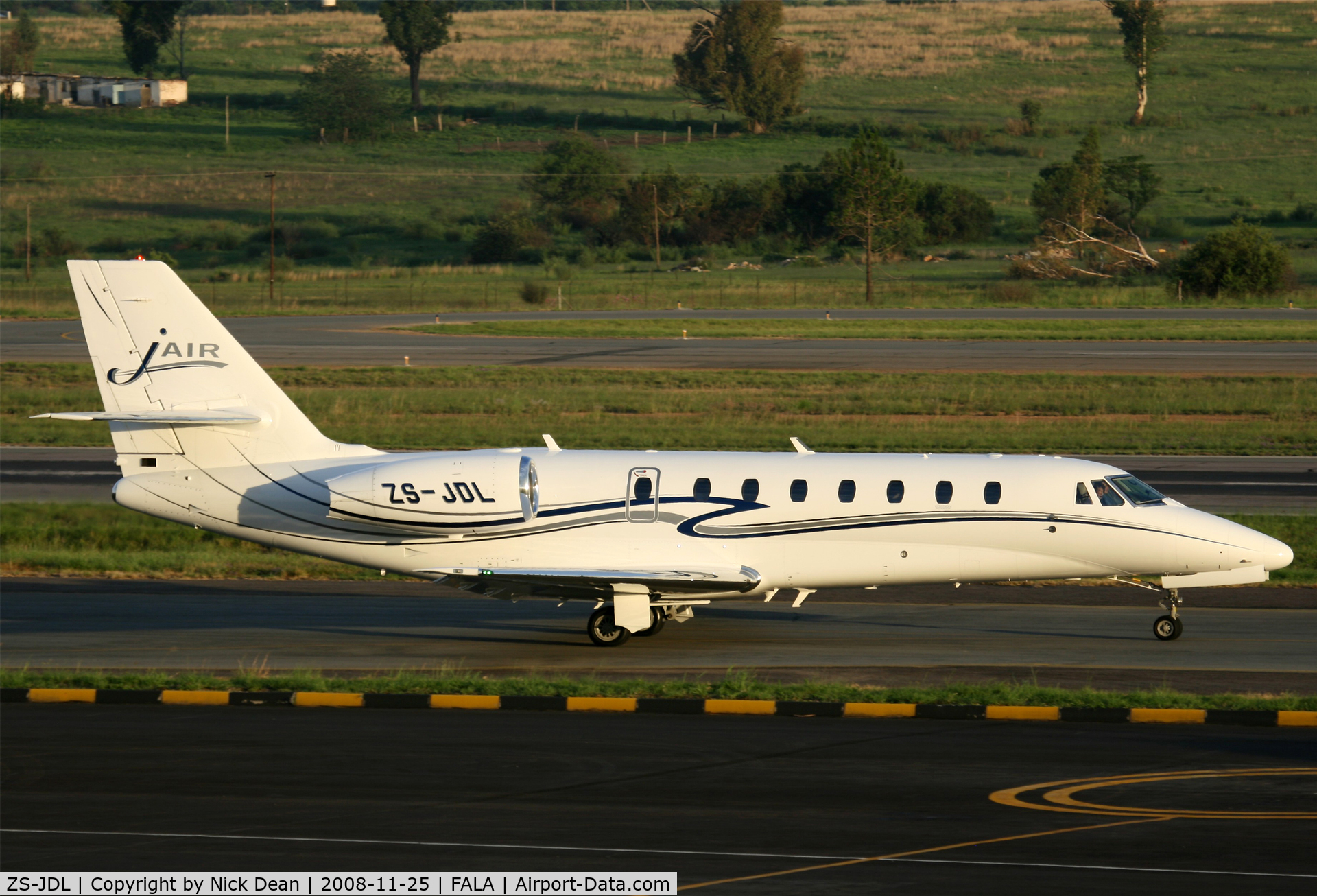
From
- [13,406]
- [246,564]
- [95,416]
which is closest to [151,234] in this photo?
[13,406]

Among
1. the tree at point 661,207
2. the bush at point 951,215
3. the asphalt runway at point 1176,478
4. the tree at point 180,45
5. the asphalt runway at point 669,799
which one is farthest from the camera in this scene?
the tree at point 180,45

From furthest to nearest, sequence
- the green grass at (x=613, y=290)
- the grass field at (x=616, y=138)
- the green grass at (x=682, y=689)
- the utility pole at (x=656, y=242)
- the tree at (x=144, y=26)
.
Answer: the tree at (x=144, y=26) < the grass field at (x=616, y=138) < the utility pole at (x=656, y=242) < the green grass at (x=613, y=290) < the green grass at (x=682, y=689)

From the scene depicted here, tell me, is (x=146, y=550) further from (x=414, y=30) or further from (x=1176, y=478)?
(x=414, y=30)

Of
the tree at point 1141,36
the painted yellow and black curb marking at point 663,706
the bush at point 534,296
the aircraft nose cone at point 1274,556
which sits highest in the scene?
the tree at point 1141,36

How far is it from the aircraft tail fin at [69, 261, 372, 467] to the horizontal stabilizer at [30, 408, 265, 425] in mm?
24

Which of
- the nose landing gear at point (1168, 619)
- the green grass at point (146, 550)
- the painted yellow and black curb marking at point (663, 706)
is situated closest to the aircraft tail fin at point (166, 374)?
the painted yellow and black curb marking at point (663, 706)

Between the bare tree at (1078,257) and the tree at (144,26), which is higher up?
the tree at (144,26)

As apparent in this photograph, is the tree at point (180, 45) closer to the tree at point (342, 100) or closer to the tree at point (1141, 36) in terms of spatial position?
the tree at point (342, 100)

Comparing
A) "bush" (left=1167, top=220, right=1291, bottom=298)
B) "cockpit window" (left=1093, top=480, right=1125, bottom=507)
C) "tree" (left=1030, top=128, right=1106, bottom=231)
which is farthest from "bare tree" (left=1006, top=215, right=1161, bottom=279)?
"cockpit window" (left=1093, top=480, right=1125, bottom=507)

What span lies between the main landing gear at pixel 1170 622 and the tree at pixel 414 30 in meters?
147

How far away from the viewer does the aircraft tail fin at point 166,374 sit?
22547 mm

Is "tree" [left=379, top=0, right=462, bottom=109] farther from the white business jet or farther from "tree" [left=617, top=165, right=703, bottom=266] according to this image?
the white business jet

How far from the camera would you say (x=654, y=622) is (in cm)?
2288

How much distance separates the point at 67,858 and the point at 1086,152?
340 feet
